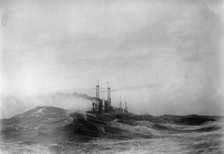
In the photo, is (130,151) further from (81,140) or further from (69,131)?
(69,131)

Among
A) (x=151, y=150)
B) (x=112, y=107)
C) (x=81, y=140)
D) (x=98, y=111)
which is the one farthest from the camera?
(x=112, y=107)

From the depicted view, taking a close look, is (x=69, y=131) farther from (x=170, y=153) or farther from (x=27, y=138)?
(x=170, y=153)

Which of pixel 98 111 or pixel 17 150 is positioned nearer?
pixel 17 150

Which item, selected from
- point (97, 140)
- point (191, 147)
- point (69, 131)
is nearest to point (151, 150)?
point (191, 147)

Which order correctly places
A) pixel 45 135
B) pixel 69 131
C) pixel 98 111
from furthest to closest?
pixel 98 111 → pixel 69 131 → pixel 45 135

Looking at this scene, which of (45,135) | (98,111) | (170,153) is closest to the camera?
(170,153)

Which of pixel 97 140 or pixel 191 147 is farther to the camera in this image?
pixel 97 140

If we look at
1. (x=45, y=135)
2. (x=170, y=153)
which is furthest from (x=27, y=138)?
(x=170, y=153)

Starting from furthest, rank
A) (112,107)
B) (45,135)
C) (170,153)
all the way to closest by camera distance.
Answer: (112,107) → (45,135) → (170,153)

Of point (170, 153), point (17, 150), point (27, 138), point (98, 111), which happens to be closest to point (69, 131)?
point (27, 138)
